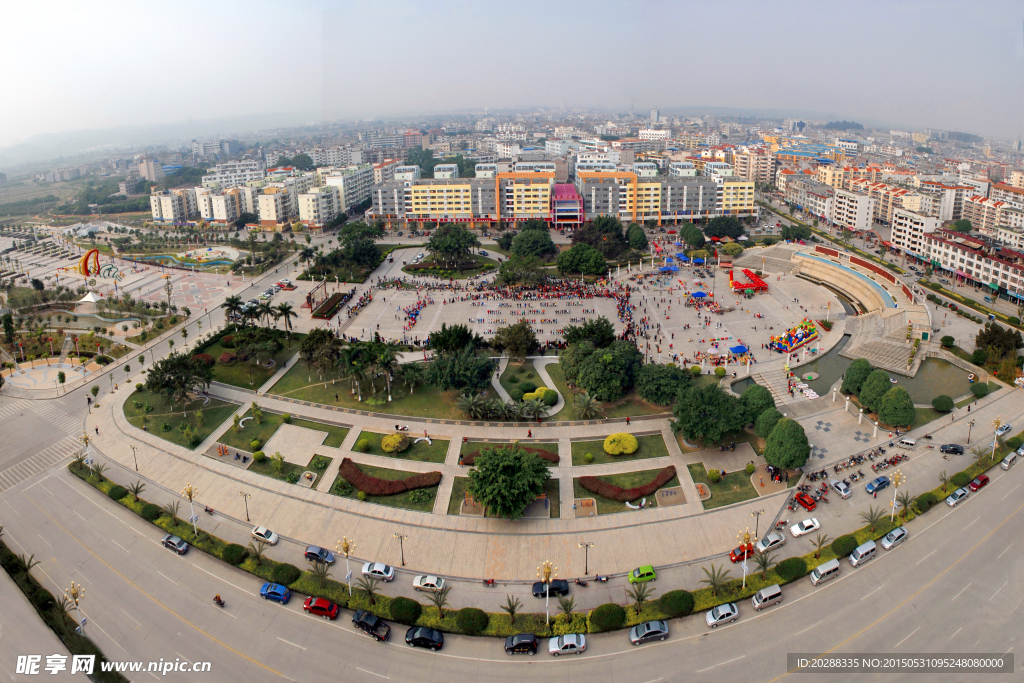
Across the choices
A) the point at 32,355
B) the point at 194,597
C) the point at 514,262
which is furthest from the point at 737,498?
the point at 32,355

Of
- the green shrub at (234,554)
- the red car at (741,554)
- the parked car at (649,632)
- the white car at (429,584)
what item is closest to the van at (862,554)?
the red car at (741,554)

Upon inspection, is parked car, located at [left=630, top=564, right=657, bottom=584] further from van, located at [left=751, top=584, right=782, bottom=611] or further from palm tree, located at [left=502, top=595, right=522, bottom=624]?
palm tree, located at [left=502, top=595, right=522, bottom=624]

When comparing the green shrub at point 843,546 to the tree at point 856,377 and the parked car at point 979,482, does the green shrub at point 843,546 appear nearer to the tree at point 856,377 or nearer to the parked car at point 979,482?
the parked car at point 979,482

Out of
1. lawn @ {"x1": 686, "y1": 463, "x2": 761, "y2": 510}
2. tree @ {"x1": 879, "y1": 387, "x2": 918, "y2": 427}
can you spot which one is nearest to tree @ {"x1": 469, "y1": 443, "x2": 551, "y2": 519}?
lawn @ {"x1": 686, "y1": 463, "x2": 761, "y2": 510}

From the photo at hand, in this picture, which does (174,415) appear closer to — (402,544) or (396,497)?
(396,497)

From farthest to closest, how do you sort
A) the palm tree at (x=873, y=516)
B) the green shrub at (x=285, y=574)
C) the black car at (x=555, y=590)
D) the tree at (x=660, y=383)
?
the tree at (x=660, y=383)
the palm tree at (x=873, y=516)
the green shrub at (x=285, y=574)
the black car at (x=555, y=590)
